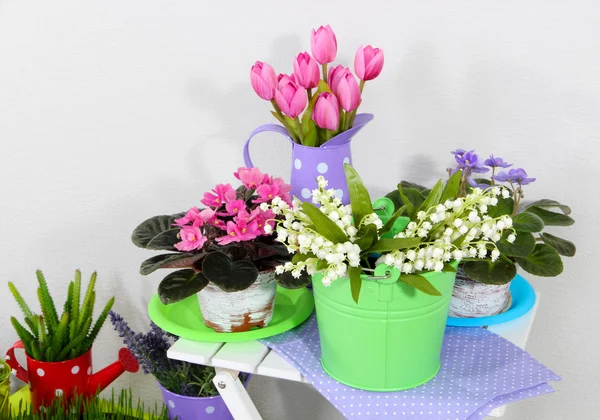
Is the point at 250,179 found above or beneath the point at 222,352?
above

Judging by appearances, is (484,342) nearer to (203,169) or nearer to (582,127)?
(582,127)

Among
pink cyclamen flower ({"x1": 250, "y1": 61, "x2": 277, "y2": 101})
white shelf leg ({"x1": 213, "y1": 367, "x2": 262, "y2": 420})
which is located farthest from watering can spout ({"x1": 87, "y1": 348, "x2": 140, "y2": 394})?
pink cyclamen flower ({"x1": 250, "y1": 61, "x2": 277, "y2": 101})

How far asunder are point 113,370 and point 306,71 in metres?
0.75

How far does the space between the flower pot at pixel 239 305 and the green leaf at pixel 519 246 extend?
0.33 meters

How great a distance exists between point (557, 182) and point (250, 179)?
54 cm

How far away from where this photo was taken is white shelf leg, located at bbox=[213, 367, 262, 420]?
0.98 metres

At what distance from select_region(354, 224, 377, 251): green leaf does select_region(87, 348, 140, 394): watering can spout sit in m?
0.70

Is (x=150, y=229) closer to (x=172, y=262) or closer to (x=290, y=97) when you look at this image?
(x=172, y=262)

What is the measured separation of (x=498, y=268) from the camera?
3.20 ft

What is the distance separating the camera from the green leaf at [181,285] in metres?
0.91

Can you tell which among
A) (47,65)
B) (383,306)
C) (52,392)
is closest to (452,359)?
(383,306)

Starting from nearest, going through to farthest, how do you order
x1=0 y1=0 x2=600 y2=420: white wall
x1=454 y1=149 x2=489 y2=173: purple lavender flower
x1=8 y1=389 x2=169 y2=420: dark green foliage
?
x1=454 y1=149 x2=489 y2=173: purple lavender flower, x1=0 y1=0 x2=600 y2=420: white wall, x1=8 y1=389 x2=169 y2=420: dark green foliage

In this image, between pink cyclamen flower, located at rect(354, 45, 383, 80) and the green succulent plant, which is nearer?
pink cyclamen flower, located at rect(354, 45, 383, 80)

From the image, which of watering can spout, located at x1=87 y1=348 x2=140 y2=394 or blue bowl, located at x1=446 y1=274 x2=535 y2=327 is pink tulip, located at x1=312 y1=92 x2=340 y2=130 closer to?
blue bowl, located at x1=446 y1=274 x2=535 y2=327
